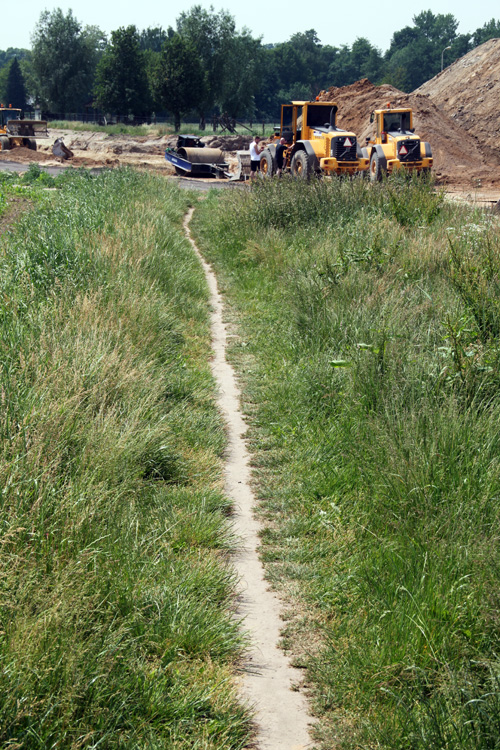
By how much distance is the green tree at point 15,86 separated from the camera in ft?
369

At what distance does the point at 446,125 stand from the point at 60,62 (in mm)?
64509

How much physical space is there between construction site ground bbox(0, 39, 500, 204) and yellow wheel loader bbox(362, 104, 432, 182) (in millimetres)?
3575

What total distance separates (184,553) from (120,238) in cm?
601

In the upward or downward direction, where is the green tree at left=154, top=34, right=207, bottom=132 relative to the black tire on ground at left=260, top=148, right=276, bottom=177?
upward

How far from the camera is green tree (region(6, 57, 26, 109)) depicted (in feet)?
369

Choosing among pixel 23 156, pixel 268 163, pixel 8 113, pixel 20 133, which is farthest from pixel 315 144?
pixel 8 113

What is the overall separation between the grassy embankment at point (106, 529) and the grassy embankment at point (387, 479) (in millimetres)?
474

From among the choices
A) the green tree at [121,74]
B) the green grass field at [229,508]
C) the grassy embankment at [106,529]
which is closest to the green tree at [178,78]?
the green tree at [121,74]

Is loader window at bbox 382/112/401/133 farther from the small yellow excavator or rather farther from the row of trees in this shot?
the row of trees

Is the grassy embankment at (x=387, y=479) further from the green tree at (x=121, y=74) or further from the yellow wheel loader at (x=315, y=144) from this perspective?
the green tree at (x=121, y=74)

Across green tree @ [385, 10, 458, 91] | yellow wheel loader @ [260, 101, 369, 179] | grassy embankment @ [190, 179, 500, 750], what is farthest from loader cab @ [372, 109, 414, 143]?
green tree @ [385, 10, 458, 91]

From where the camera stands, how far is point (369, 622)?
3.48 metres

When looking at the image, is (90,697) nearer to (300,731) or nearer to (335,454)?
(300,731)

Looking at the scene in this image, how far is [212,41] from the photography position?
3270 inches
